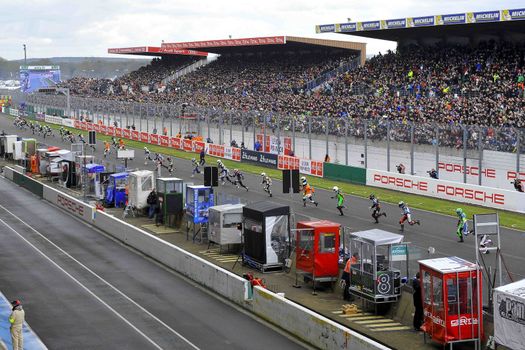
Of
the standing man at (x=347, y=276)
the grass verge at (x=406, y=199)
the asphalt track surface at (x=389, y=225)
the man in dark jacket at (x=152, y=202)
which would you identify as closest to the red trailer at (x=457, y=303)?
the standing man at (x=347, y=276)

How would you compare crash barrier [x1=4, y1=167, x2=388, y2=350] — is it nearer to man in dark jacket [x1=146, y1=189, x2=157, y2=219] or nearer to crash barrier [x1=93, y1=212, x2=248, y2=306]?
crash barrier [x1=93, y1=212, x2=248, y2=306]

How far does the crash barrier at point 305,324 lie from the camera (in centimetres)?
1777

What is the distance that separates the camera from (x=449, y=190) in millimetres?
40188

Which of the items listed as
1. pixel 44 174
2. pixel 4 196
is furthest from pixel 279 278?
pixel 44 174

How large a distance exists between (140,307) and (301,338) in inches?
216

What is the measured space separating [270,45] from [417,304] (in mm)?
74463

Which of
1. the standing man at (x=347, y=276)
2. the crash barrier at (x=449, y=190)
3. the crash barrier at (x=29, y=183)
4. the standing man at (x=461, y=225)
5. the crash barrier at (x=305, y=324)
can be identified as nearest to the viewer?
the crash barrier at (x=305, y=324)

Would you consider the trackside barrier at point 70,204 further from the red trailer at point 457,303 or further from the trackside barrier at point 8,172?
the red trailer at point 457,303

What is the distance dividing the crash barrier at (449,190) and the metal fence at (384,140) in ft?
2.94

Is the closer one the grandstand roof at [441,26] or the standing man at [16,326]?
the standing man at [16,326]

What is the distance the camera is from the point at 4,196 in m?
49.8

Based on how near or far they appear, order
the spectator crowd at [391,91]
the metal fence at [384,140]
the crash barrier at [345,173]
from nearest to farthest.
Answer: the metal fence at [384,140]
the crash barrier at [345,173]
the spectator crowd at [391,91]

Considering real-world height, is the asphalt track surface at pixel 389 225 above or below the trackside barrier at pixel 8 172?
below

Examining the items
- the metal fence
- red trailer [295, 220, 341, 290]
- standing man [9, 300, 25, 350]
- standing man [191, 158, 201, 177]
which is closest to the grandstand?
the metal fence
